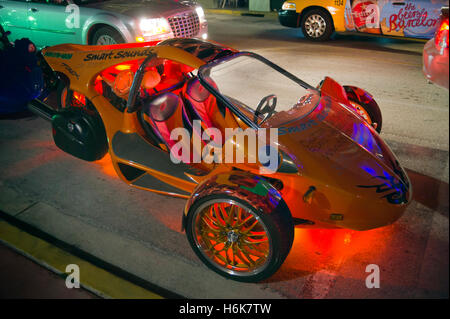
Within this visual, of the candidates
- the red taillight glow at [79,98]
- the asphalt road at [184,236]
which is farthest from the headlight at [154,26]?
the red taillight glow at [79,98]

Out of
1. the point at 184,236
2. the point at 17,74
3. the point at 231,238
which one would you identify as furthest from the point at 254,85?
the point at 231,238

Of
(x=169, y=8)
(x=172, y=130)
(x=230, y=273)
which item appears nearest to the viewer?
(x=230, y=273)

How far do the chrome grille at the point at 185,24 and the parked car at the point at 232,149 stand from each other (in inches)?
118

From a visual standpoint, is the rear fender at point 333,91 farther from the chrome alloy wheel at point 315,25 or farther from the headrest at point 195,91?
the chrome alloy wheel at point 315,25

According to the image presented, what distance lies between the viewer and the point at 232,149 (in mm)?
2820

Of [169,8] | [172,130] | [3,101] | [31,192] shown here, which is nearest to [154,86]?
[172,130]

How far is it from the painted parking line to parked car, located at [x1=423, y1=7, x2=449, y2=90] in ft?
7.00

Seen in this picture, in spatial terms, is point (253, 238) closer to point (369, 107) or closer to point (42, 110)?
point (369, 107)

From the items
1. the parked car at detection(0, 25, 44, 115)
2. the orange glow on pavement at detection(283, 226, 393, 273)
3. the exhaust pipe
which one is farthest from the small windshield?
the parked car at detection(0, 25, 44, 115)

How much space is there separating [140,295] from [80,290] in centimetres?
47

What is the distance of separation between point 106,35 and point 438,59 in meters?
6.41

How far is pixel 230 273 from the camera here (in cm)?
274

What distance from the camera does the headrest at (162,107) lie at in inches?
134
